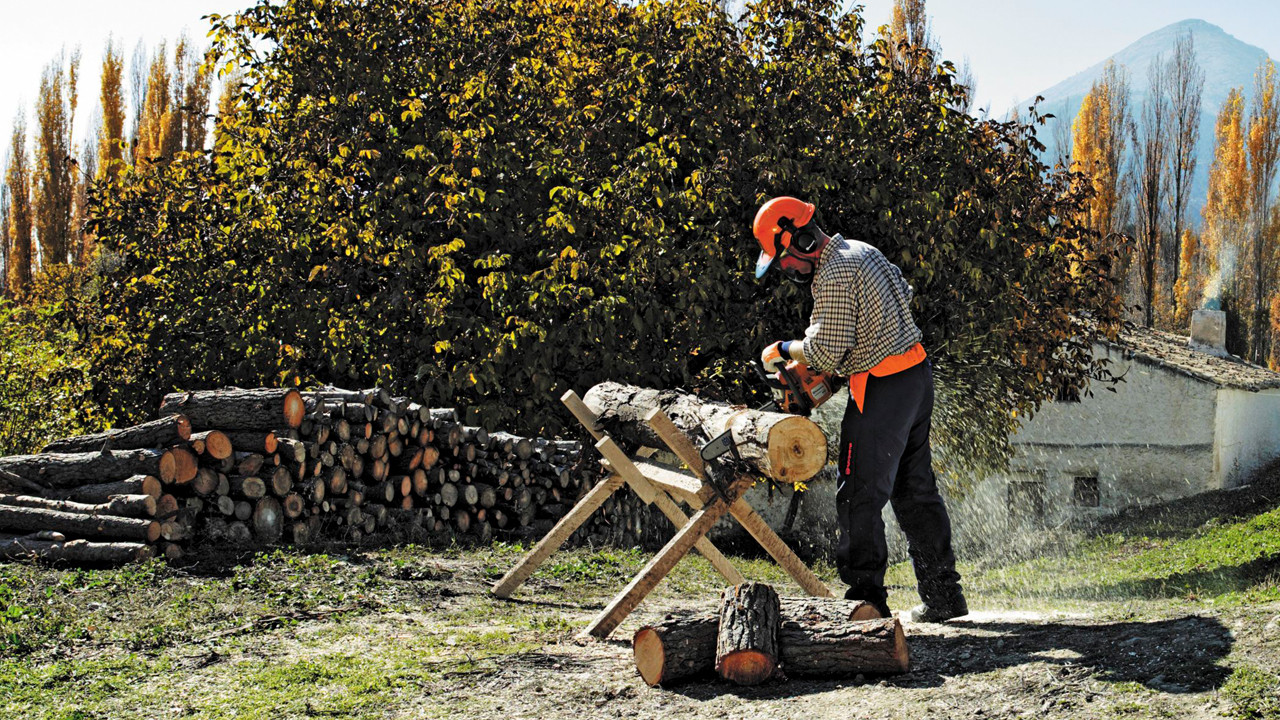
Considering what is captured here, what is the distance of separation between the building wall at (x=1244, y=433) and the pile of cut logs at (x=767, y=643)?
24.1 m

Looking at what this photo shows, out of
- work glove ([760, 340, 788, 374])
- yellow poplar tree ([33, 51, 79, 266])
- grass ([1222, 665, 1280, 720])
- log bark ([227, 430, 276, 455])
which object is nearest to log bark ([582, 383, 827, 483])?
work glove ([760, 340, 788, 374])

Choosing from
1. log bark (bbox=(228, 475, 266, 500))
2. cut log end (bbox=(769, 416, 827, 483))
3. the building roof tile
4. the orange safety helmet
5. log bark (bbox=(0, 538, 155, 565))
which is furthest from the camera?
the building roof tile

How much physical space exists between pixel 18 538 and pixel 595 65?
8.10 metres

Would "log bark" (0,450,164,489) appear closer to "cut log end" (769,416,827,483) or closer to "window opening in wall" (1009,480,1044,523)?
"cut log end" (769,416,827,483)

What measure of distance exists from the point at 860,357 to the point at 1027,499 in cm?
2078

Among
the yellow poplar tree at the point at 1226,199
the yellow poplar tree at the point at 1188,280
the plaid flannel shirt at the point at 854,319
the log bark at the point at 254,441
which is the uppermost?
the yellow poplar tree at the point at 1226,199

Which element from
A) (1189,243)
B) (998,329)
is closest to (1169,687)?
(998,329)

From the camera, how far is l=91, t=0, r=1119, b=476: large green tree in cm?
1111

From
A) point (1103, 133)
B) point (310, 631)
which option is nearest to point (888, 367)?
point (310, 631)

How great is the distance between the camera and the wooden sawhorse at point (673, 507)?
5141mm

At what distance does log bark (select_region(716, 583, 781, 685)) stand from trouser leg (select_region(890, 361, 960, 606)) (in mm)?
1355

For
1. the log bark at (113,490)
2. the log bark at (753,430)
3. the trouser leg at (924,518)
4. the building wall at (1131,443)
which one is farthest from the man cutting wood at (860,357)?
the building wall at (1131,443)

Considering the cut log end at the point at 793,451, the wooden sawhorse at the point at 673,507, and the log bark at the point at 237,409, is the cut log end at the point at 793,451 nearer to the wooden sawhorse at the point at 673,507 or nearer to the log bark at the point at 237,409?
the wooden sawhorse at the point at 673,507

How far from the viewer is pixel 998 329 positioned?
11.5 metres
